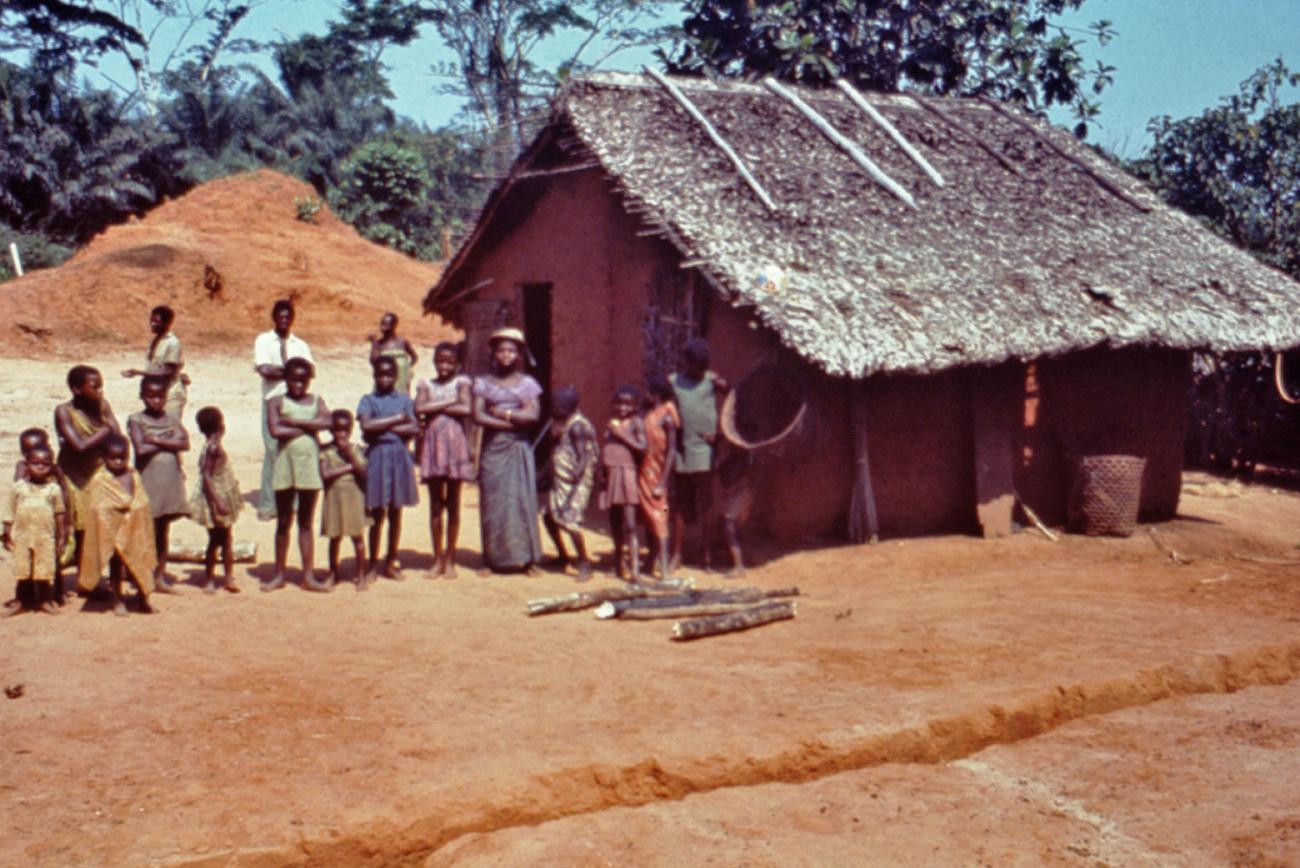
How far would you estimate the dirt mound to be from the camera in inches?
781

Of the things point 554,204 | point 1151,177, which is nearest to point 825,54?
point 1151,177

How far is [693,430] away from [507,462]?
126 centimetres

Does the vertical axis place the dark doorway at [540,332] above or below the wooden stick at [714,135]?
below

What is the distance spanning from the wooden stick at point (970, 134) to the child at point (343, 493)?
23.6ft

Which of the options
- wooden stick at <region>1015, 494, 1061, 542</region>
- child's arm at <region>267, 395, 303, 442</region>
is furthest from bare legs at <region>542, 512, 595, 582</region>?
wooden stick at <region>1015, 494, 1061, 542</region>

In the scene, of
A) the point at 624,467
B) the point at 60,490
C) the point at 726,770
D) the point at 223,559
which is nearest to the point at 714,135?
the point at 624,467

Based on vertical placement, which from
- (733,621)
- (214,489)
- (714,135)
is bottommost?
(733,621)

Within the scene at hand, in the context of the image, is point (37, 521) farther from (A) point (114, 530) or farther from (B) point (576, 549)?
(B) point (576, 549)

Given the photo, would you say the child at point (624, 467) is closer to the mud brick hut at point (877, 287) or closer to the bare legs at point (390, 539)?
the mud brick hut at point (877, 287)

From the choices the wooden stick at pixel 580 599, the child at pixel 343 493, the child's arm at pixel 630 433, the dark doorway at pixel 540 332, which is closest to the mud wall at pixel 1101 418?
the child's arm at pixel 630 433

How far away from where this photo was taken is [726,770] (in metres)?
4.63

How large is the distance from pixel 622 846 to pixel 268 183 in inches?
983

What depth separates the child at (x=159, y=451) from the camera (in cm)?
673

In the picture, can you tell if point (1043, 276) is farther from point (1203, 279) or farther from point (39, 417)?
point (39, 417)
